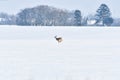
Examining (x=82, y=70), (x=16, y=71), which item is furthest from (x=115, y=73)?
(x=16, y=71)

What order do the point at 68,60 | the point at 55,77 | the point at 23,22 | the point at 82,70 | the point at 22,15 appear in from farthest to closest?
the point at 22,15 < the point at 23,22 < the point at 68,60 < the point at 82,70 < the point at 55,77

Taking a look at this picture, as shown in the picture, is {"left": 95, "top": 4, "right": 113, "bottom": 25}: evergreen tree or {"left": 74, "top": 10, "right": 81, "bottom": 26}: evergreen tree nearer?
{"left": 74, "top": 10, "right": 81, "bottom": 26}: evergreen tree

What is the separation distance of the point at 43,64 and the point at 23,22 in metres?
61.8

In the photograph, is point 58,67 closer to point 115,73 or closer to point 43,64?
point 43,64

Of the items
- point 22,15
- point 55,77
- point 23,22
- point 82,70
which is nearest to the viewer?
point 55,77

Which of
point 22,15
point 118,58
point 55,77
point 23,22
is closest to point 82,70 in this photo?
point 55,77

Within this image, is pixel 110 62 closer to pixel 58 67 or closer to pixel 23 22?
pixel 58 67

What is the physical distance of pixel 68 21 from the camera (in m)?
72.4

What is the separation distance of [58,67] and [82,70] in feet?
2.23

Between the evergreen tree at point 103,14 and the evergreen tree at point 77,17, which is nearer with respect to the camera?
the evergreen tree at point 77,17

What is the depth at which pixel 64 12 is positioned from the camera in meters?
74.8

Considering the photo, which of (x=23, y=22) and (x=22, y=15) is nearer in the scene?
(x=23, y=22)

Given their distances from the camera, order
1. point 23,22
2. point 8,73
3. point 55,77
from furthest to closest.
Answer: point 23,22 < point 8,73 < point 55,77

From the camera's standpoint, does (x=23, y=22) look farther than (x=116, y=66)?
Yes
